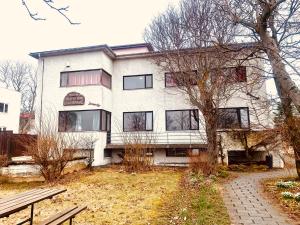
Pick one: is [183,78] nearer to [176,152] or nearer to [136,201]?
[176,152]

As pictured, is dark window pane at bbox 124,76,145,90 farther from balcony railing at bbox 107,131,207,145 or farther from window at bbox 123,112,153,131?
balcony railing at bbox 107,131,207,145

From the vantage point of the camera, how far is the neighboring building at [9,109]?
32.3 m

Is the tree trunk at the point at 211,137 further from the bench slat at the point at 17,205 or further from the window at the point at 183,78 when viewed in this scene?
the bench slat at the point at 17,205

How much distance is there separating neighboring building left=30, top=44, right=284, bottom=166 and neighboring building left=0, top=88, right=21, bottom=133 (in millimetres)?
15231

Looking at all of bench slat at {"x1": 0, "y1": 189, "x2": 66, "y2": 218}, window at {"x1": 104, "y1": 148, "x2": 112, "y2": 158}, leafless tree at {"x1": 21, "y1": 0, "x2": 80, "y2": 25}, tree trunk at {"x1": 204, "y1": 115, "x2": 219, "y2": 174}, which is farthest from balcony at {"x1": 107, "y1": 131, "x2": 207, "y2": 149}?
leafless tree at {"x1": 21, "y1": 0, "x2": 80, "y2": 25}

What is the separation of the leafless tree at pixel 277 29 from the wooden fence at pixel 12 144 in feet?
38.9

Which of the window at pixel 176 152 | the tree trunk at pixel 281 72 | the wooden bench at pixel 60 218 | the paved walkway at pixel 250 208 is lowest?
the paved walkway at pixel 250 208

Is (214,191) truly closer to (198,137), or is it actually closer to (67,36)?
(67,36)

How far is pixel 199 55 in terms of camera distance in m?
16.0

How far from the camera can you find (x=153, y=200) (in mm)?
8078

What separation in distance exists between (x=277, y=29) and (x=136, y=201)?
7446 mm

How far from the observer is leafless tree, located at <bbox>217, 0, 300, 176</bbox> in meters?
8.02

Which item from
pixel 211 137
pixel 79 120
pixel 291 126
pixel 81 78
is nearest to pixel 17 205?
pixel 291 126

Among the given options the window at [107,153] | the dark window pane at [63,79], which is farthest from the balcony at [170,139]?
the dark window pane at [63,79]
